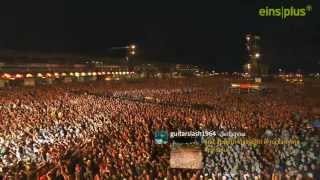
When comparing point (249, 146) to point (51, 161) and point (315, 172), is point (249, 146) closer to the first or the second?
point (315, 172)

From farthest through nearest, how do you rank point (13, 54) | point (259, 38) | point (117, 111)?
1. point (259, 38)
2. point (13, 54)
3. point (117, 111)

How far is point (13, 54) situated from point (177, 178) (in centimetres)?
7178

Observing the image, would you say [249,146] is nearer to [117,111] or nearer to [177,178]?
[177,178]

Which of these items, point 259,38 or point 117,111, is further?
point 259,38

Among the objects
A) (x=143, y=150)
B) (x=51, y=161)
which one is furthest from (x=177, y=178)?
(x=51, y=161)

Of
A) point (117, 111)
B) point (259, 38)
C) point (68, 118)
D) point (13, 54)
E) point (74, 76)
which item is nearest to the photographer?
point (68, 118)

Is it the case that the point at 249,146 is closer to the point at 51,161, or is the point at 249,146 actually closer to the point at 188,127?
the point at 188,127

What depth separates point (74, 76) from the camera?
71.7m

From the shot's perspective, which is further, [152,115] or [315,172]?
[152,115]

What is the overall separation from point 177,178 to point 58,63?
7265 cm

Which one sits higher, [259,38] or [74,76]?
[259,38]

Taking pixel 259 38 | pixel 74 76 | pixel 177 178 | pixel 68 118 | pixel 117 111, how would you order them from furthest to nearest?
pixel 259 38, pixel 74 76, pixel 117 111, pixel 68 118, pixel 177 178

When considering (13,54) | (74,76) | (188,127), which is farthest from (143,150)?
(13,54)

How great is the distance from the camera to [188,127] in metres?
17.9
